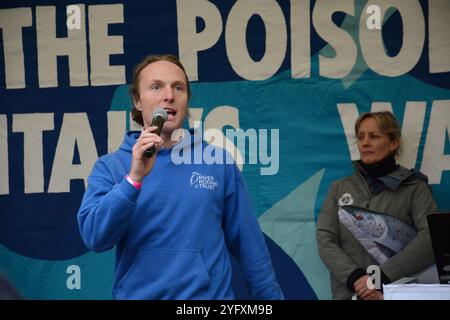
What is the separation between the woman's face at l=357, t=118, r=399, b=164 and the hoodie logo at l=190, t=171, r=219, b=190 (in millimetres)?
1922

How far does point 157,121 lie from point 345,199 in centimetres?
215

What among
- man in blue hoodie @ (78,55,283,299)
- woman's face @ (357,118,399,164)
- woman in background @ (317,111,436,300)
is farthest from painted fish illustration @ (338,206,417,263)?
man in blue hoodie @ (78,55,283,299)

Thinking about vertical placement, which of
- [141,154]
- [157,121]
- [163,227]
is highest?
[157,121]

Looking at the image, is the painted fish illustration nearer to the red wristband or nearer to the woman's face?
the woman's face

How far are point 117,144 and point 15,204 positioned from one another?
0.76m

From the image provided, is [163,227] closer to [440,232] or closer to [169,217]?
[169,217]

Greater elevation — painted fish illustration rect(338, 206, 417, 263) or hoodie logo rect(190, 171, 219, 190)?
hoodie logo rect(190, 171, 219, 190)

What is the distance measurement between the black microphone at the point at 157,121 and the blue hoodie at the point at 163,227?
13 cm

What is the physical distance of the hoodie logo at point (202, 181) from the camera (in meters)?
3.05

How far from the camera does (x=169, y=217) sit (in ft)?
9.81

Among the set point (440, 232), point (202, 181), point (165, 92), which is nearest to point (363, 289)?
point (440, 232)

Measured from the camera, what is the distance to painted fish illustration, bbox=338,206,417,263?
180 inches

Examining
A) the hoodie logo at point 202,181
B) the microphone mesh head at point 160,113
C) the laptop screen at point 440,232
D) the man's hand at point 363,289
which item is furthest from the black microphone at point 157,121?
the man's hand at point 363,289

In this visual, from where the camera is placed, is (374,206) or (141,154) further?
(374,206)
